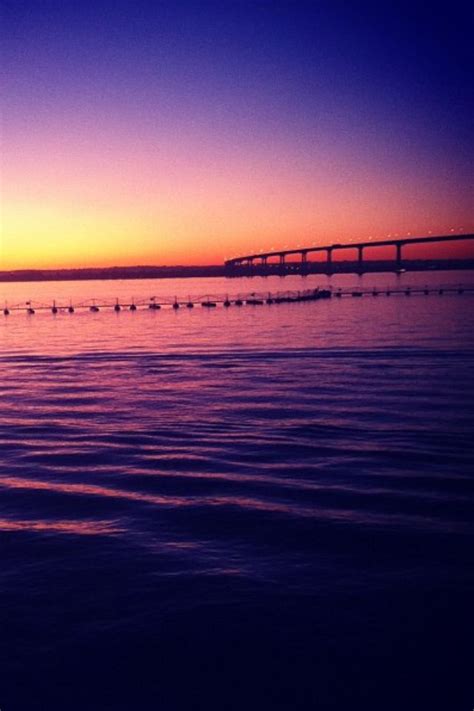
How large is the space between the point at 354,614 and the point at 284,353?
28.6 metres

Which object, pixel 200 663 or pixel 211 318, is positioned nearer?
pixel 200 663

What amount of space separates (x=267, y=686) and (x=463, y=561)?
13.3ft

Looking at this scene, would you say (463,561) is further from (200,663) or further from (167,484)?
(167,484)

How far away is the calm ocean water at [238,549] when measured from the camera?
7492 millimetres

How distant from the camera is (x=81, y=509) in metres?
12.5

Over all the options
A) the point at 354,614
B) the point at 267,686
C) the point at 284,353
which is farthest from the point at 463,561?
the point at 284,353

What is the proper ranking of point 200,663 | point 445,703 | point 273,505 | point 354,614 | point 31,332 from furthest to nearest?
point 31,332, point 273,505, point 354,614, point 200,663, point 445,703

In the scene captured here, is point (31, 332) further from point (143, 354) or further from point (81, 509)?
point (81, 509)

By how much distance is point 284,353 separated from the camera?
121 feet

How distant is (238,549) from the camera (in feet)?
34.7

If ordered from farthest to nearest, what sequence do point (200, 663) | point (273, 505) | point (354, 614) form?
point (273, 505) → point (354, 614) → point (200, 663)

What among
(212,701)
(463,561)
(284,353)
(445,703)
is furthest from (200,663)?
(284,353)

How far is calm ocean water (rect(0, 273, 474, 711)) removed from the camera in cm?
749

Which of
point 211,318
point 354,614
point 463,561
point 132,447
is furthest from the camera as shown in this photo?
point 211,318
